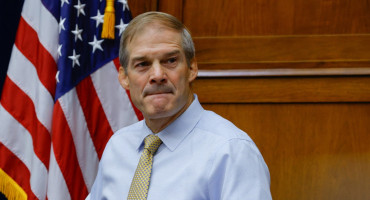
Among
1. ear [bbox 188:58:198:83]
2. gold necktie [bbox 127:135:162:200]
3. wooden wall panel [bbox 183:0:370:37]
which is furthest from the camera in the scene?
wooden wall panel [bbox 183:0:370:37]

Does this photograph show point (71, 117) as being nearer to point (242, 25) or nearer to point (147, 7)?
point (147, 7)

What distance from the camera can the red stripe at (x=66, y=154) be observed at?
2.10 m

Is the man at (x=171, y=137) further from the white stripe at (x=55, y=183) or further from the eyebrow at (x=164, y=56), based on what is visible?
the white stripe at (x=55, y=183)

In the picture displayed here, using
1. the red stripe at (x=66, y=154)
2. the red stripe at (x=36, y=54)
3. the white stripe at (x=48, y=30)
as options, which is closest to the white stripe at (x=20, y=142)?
the red stripe at (x=66, y=154)

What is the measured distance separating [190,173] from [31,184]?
106cm

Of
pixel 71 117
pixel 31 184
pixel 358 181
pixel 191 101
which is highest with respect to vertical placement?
pixel 191 101

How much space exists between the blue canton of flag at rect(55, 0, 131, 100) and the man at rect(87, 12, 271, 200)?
62 cm

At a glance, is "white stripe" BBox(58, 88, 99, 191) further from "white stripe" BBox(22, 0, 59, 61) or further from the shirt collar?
the shirt collar

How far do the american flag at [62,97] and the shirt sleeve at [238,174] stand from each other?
0.94 metres

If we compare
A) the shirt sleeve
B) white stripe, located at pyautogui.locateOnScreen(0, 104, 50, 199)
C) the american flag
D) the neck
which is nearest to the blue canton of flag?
the american flag

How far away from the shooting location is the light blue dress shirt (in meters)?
1.25

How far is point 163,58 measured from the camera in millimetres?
1424

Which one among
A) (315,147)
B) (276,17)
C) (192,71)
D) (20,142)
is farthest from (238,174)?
(20,142)

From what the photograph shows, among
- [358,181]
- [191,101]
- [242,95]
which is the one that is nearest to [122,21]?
[242,95]
